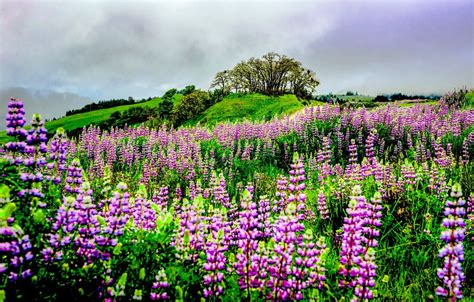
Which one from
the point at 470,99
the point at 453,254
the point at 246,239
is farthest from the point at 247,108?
the point at 453,254

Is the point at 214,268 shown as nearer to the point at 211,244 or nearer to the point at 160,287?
the point at 211,244

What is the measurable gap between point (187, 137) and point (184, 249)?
36.0 feet

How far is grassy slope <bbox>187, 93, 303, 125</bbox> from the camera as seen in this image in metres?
24.9

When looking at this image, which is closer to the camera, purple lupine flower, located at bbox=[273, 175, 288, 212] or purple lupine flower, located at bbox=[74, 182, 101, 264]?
purple lupine flower, located at bbox=[74, 182, 101, 264]

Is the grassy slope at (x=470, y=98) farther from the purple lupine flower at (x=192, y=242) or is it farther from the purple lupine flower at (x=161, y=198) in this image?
the purple lupine flower at (x=192, y=242)

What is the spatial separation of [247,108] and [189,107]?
412 centimetres

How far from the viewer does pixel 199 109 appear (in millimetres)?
27844

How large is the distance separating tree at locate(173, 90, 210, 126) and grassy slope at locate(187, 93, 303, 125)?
67 centimetres

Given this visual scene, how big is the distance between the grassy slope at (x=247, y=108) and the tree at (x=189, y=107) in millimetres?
673

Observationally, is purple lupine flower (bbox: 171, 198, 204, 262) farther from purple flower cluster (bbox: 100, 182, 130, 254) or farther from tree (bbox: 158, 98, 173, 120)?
tree (bbox: 158, 98, 173, 120)

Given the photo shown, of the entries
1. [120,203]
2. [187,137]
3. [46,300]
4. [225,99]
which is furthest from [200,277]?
[225,99]

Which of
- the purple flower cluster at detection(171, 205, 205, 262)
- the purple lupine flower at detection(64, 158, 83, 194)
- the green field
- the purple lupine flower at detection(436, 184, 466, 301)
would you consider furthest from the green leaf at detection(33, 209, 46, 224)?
the green field

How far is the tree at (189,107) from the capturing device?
26.8 meters

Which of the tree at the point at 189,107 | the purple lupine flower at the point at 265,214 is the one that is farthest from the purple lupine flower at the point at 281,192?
the tree at the point at 189,107
